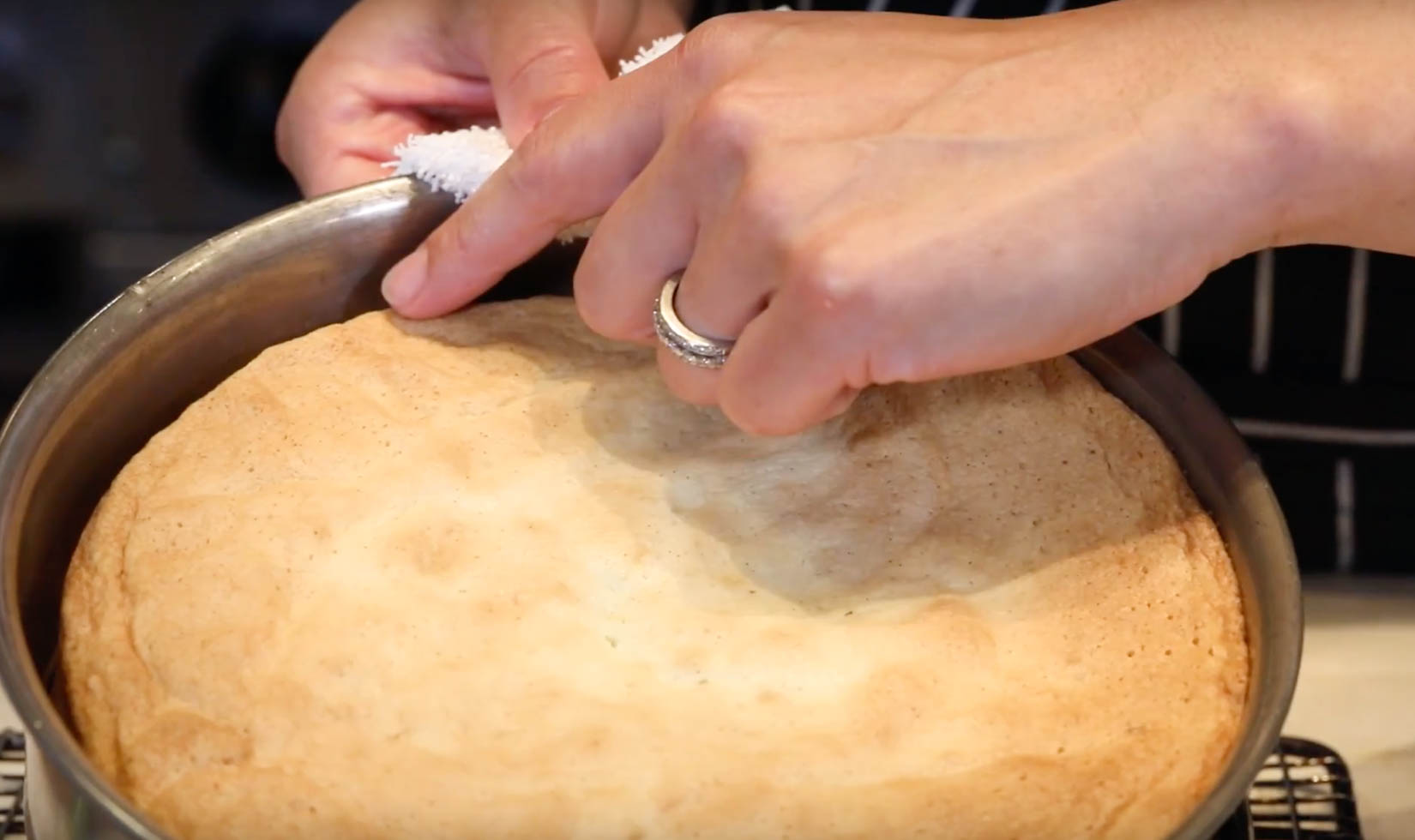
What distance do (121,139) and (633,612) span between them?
47.7 inches

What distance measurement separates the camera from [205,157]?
5.64ft

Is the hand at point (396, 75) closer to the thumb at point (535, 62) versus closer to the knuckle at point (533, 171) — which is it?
the thumb at point (535, 62)

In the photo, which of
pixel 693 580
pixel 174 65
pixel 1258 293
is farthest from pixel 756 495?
pixel 174 65

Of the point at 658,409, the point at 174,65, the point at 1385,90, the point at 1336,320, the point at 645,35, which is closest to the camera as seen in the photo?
the point at 1385,90

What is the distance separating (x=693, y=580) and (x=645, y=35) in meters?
0.56

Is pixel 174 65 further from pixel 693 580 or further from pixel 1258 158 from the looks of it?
pixel 1258 158

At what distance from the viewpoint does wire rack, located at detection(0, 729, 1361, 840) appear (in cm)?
89

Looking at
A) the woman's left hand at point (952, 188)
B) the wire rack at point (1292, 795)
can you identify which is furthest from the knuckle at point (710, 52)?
the wire rack at point (1292, 795)

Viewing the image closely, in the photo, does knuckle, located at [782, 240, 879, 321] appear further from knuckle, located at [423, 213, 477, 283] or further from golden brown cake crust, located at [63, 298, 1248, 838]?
knuckle, located at [423, 213, 477, 283]

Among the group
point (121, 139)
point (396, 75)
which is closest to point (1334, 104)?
point (396, 75)

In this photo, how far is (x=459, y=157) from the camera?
3.29 feet

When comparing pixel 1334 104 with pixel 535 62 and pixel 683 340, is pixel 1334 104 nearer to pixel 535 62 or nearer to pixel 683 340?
pixel 683 340

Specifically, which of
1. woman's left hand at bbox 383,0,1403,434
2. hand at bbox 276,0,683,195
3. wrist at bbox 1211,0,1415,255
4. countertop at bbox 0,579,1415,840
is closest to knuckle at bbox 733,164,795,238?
woman's left hand at bbox 383,0,1403,434

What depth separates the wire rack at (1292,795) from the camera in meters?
0.89
